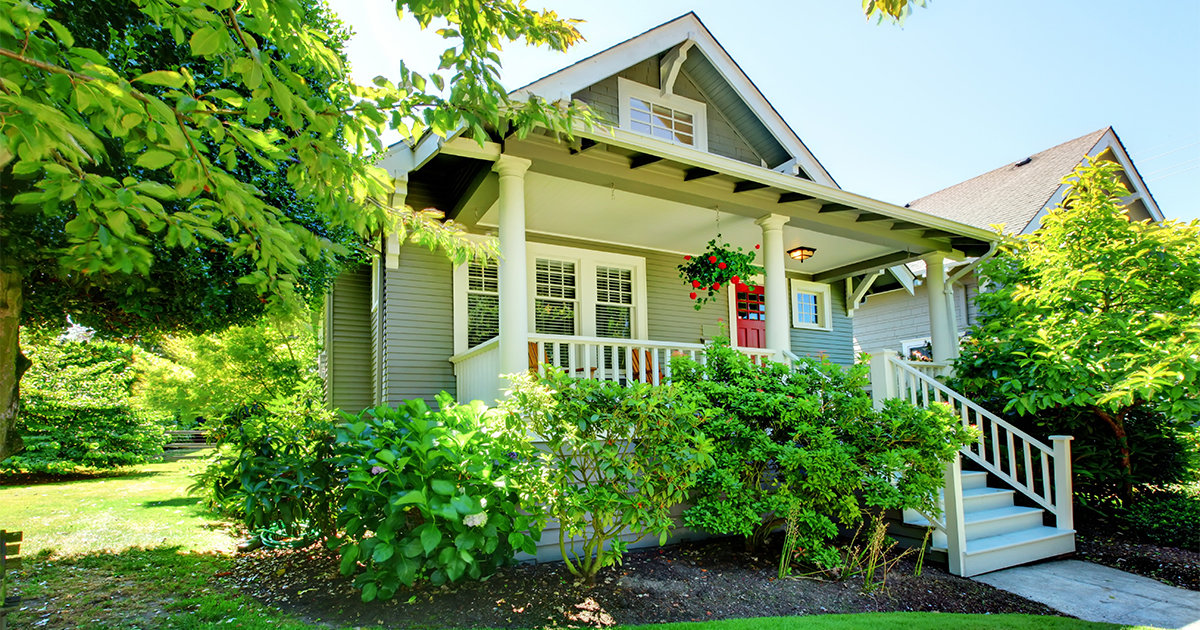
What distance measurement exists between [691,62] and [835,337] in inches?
222

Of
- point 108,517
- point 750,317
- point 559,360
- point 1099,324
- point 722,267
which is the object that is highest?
point 722,267

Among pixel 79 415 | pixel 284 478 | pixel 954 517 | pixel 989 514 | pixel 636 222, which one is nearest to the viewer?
pixel 284 478

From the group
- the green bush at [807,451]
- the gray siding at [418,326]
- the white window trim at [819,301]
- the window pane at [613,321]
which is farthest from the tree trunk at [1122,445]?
the gray siding at [418,326]

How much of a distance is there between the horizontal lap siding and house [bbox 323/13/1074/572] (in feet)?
0.08

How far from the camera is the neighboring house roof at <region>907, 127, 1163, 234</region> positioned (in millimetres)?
12055

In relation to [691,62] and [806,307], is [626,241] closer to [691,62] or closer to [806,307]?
[691,62]

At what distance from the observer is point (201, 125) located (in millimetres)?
2016

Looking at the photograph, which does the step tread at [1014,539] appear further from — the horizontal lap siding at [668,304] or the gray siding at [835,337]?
the gray siding at [835,337]

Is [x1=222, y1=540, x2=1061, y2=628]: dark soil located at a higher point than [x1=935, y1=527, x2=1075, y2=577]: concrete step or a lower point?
higher

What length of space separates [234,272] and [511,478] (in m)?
2.65

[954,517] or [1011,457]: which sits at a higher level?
[1011,457]

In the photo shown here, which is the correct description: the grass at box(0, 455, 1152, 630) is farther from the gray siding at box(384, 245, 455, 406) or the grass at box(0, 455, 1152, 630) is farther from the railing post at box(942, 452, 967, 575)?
the gray siding at box(384, 245, 455, 406)

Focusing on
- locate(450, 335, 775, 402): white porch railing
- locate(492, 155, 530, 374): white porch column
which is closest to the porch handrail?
locate(450, 335, 775, 402): white porch railing

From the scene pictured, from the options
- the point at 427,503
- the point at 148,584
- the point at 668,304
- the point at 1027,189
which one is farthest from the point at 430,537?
the point at 1027,189
